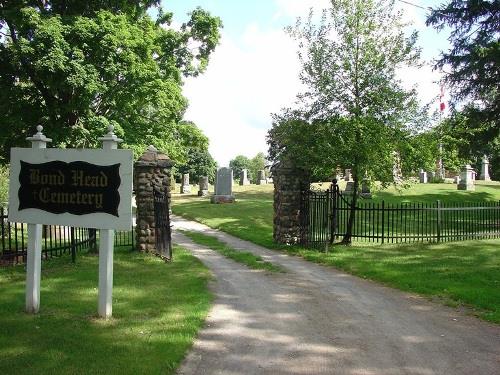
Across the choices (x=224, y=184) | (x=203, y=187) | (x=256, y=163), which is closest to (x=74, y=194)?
(x=224, y=184)

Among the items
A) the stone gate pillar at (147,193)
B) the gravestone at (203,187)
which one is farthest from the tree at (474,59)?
the gravestone at (203,187)

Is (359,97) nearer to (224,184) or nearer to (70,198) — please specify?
(70,198)

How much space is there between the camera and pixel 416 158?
44.3ft

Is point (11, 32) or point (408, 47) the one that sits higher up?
point (11, 32)

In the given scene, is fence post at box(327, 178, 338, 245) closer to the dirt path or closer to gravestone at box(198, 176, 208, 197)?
the dirt path

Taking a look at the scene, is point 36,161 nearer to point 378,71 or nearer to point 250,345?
point 250,345

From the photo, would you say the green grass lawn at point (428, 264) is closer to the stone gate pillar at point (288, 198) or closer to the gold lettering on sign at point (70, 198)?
the stone gate pillar at point (288, 198)

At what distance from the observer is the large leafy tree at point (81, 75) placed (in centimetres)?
1455

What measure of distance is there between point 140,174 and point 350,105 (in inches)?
257

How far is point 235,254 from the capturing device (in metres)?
12.9

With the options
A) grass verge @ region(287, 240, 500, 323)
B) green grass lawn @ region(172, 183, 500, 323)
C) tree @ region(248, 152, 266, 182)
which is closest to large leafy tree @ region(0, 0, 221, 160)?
green grass lawn @ region(172, 183, 500, 323)

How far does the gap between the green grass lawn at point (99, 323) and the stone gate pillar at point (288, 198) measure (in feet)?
18.0

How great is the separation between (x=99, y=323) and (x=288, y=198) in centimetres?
932

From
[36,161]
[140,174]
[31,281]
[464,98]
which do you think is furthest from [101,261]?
[464,98]
